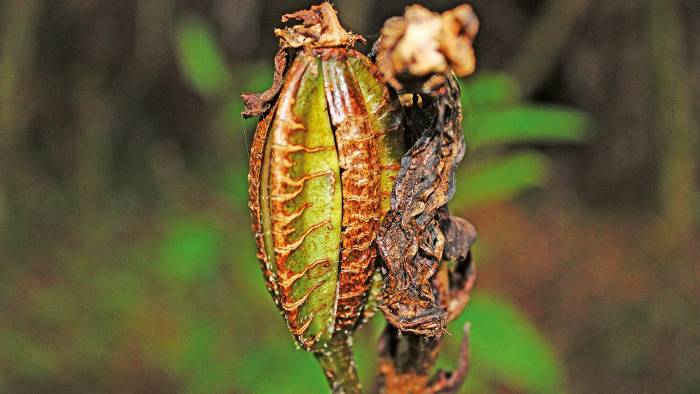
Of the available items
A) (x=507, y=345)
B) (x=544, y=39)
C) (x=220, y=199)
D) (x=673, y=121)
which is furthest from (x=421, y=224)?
(x=673, y=121)

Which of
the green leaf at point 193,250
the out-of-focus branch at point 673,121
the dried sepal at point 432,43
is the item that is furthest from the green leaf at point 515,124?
the out-of-focus branch at point 673,121

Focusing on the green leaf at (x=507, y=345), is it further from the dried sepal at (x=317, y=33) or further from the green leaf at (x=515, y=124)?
the dried sepal at (x=317, y=33)

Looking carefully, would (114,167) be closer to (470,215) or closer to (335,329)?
(470,215)

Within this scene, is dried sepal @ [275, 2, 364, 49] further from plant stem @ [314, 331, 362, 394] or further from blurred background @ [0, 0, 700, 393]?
blurred background @ [0, 0, 700, 393]

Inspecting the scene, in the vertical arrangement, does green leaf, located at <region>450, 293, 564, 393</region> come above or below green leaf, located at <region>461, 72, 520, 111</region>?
below

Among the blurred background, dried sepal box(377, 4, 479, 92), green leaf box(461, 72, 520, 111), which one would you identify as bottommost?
the blurred background

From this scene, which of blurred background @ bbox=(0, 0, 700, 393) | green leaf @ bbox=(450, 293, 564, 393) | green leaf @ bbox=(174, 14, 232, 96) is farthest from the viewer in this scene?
blurred background @ bbox=(0, 0, 700, 393)

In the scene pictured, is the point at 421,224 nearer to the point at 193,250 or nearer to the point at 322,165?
the point at 322,165

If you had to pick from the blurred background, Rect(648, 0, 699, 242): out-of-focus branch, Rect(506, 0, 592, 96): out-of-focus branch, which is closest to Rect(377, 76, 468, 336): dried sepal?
the blurred background
